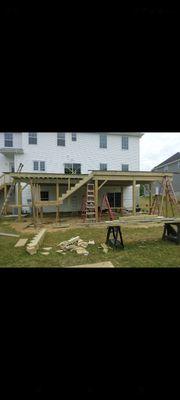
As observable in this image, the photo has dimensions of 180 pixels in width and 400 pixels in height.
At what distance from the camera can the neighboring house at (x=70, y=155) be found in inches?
699

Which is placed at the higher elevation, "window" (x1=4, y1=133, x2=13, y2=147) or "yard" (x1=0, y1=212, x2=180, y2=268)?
"window" (x1=4, y1=133, x2=13, y2=147)

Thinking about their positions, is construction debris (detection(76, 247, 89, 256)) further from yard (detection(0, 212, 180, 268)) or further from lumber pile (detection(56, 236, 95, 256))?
Result: yard (detection(0, 212, 180, 268))

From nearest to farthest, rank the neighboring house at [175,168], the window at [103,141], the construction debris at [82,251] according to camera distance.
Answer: the construction debris at [82,251]
the window at [103,141]
the neighboring house at [175,168]

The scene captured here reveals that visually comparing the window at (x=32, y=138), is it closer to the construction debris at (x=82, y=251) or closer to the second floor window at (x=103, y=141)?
the second floor window at (x=103, y=141)

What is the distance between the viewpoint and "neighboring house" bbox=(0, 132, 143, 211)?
58.2 feet

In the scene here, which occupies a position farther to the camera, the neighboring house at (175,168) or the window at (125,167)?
the neighboring house at (175,168)

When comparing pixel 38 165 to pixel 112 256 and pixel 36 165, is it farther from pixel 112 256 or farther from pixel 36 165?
pixel 112 256

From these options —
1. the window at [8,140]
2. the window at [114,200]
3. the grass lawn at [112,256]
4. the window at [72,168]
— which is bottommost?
the grass lawn at [112,256]

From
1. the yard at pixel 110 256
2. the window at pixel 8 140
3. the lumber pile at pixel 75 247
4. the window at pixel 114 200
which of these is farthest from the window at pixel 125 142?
the lumber pile at pixel 75 247

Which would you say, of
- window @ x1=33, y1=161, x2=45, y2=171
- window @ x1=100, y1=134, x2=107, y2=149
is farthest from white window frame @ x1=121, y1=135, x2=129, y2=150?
window @ x1=33, y1=161, x2=45, y2=171

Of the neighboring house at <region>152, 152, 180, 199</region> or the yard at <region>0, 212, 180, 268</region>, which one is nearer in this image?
the yard at <region>0, 212, 180, 268</region>
